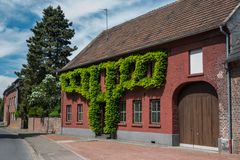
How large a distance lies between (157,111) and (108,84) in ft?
16.8

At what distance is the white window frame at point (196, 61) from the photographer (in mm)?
18734

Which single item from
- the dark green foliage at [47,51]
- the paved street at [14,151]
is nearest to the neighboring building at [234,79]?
the paved street at [14,151]

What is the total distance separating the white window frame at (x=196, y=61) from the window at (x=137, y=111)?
5.14 m

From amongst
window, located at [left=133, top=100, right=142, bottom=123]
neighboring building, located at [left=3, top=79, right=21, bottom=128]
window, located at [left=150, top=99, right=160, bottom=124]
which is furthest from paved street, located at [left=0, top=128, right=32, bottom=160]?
neighboring building, located at [left=3, top=79, right=21, bottom=128]

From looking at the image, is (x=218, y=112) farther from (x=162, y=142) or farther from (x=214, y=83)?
(x=162, y=142)

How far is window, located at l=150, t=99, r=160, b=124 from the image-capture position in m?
21.9

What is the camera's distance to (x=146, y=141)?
22.3 metres

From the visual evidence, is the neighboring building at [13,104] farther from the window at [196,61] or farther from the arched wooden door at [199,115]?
the window at [196,61]

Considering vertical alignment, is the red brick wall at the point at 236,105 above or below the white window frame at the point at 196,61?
below

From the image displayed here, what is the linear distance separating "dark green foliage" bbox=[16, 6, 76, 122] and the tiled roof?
15.5 m

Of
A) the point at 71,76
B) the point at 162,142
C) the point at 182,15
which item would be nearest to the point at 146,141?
the point at 162,142

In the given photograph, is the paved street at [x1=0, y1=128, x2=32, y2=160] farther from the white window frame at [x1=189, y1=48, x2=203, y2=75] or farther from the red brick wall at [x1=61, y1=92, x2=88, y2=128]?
the white window frame at [x1=189, y1=48, x2=203, y2=75]

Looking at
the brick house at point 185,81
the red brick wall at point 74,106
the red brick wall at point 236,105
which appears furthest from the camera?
the red brick wall at point 74,106

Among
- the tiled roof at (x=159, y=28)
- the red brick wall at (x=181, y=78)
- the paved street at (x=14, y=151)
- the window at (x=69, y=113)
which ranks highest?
the tiled roof at (x=159, y=28)
